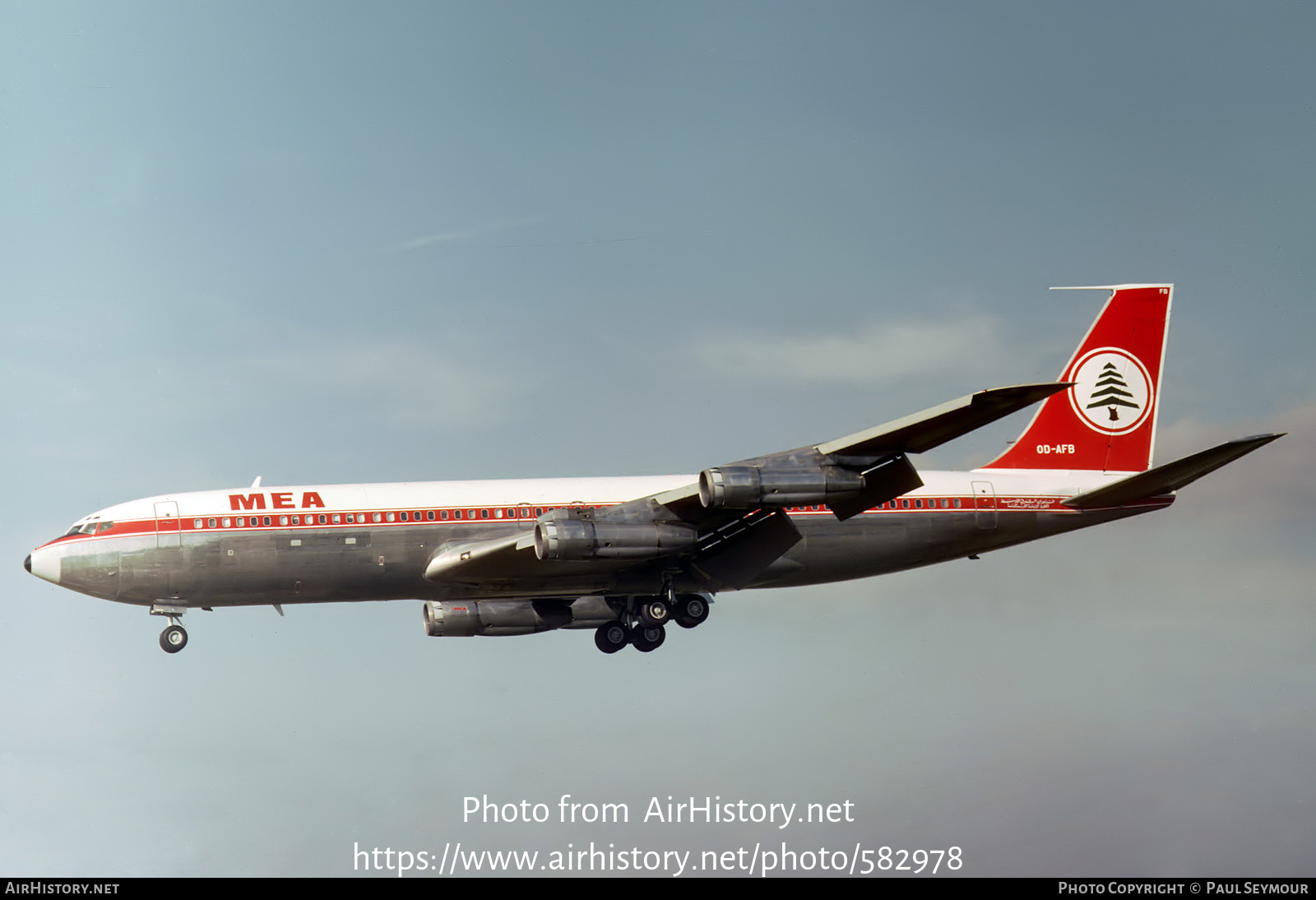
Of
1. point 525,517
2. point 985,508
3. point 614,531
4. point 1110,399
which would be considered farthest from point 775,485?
point 1110,399

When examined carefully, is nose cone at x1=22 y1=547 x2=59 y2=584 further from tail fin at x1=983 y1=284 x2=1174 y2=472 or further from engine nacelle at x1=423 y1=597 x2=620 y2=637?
tail fin at x1=983 y1=284 x2=1174 y2=472

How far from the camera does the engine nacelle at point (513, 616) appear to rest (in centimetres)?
4922

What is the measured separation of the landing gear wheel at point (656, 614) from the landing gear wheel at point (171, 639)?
47.0ft

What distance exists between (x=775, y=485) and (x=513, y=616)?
47.0 feet

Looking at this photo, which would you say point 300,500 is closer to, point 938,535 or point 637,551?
point 637,551

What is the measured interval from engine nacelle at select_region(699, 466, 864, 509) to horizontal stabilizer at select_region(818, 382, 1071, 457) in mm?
771

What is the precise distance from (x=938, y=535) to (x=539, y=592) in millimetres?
12979

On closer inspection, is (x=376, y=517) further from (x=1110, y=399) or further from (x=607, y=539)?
(x=1110, y=399)

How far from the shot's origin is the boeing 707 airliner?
39656 mm

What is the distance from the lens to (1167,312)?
5141cm

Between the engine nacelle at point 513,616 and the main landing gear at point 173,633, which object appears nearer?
the main landing gear at point 173,633

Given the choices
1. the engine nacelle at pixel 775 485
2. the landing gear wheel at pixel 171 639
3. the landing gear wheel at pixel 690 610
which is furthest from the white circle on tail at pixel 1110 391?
the landing gear wheel at pixel 171 639

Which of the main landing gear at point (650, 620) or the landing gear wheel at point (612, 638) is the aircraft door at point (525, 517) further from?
the landing gear wheel at point (612, 638)

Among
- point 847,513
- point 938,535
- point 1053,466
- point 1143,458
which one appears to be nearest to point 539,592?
point 847,513
